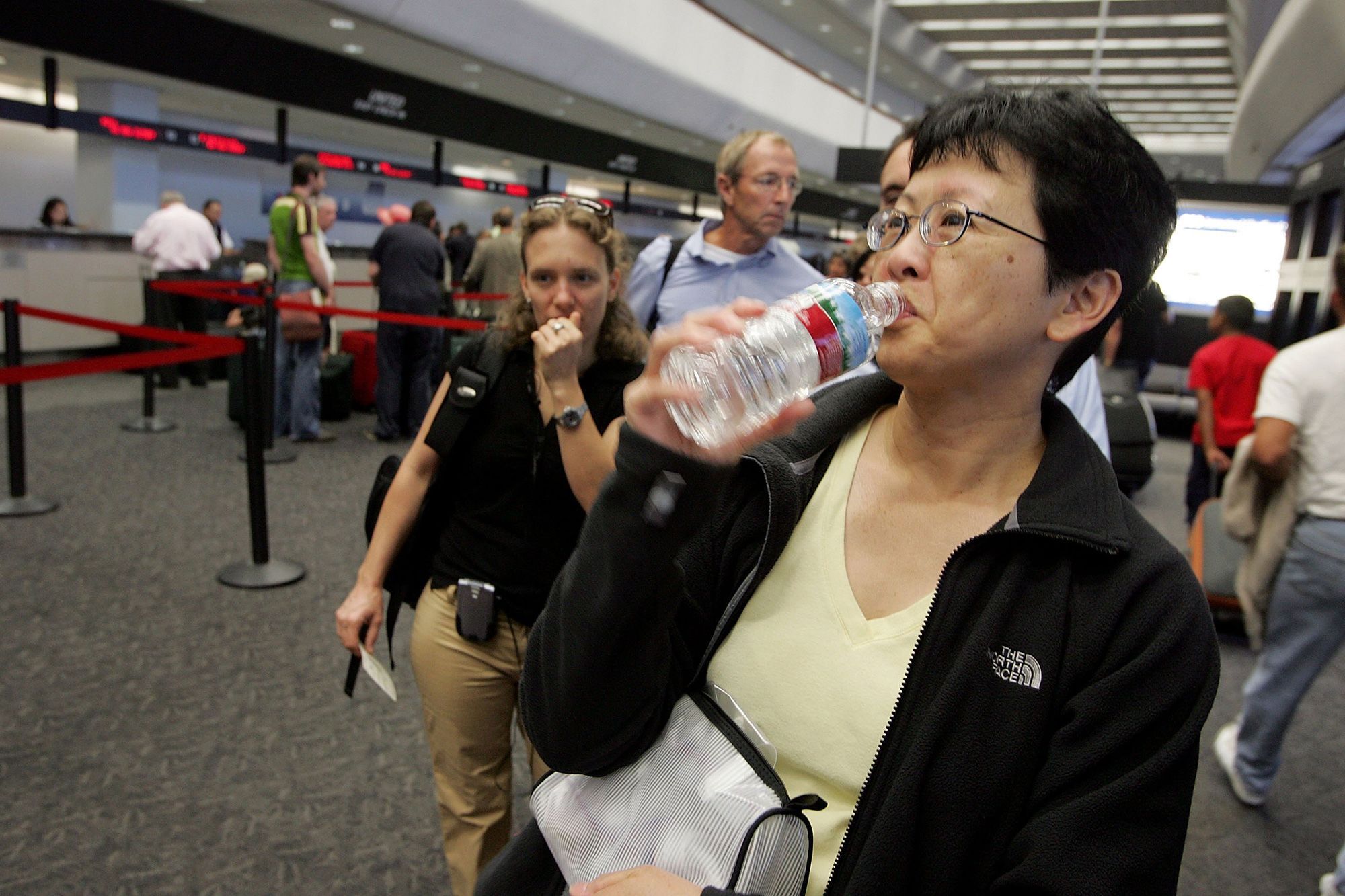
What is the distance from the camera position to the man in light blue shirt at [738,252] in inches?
125

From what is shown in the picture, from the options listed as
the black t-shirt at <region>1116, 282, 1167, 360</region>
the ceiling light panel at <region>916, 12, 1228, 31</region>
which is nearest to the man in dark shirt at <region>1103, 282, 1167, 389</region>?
the black t-shirt at <region>1116, 282, 1167, 360</region>

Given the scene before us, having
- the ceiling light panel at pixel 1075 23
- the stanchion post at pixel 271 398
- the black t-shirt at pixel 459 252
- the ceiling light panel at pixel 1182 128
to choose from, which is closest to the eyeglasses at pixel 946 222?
the stanchion post at pixel 271 398

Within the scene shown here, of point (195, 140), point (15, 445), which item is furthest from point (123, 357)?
point (195, 140)

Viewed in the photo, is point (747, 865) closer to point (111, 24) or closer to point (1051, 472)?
point (1051, 472)

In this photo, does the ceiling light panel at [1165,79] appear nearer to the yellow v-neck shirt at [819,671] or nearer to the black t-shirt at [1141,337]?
the black t-shirt at [1141,337]

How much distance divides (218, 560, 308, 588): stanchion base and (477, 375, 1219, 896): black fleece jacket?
3926 mm

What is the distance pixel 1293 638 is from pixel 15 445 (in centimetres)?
623

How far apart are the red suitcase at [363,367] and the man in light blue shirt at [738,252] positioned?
6305 mm

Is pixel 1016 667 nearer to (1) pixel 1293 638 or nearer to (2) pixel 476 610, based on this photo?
(2) pixel 476 610

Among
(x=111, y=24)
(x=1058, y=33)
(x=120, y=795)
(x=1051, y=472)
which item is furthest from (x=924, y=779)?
(x=1058, y=33)

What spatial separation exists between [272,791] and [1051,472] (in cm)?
269

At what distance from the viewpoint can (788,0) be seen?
1902 cm

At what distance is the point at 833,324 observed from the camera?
3.37 feet

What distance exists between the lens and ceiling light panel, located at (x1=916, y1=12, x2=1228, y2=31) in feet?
56.4
